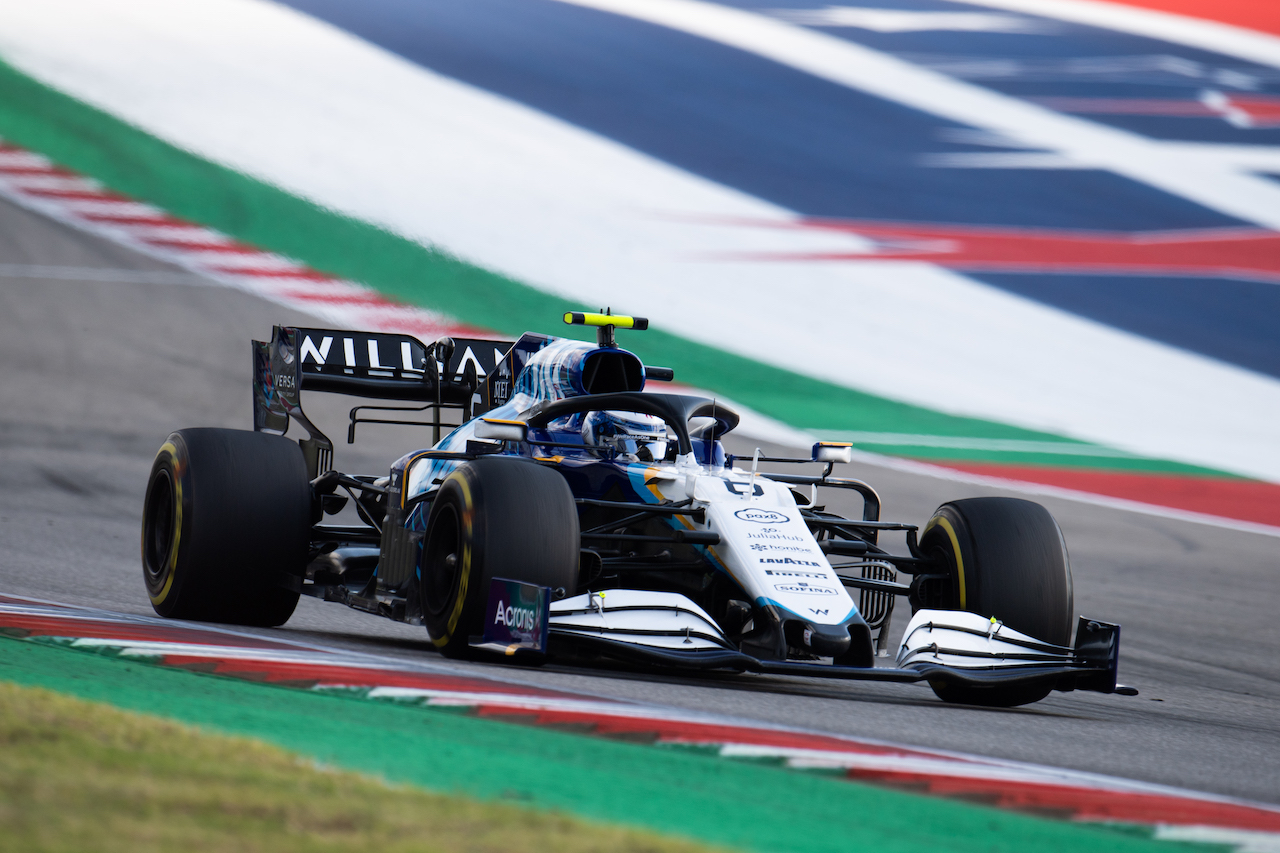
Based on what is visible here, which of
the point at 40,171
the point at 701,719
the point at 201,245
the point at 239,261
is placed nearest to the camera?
the point at 701,719

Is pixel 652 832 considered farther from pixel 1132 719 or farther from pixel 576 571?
pixel 1132 719

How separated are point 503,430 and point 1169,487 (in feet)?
41.0

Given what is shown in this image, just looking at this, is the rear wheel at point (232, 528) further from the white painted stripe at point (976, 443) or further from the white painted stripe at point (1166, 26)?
the white painted stripe at point (1166, 26)

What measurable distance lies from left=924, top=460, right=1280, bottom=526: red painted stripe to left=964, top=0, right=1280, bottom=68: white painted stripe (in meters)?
19.5

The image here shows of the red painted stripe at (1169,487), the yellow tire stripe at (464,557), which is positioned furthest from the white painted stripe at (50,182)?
the yellow tire stripe at (464,557)

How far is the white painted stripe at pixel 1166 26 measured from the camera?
36.5 metres

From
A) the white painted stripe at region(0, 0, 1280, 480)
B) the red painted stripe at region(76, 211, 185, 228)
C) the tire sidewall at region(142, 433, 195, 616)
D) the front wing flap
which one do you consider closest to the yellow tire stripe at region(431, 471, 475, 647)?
the front wing flap

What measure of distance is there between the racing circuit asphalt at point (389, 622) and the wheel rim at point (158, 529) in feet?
0.80


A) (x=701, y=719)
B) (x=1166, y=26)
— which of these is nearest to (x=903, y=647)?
(x=701, y=719)

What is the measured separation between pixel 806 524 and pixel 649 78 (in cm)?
2557

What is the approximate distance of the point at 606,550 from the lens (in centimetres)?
782

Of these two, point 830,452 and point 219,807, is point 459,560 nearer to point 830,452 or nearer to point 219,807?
point 830,452

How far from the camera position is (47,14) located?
99.4ft

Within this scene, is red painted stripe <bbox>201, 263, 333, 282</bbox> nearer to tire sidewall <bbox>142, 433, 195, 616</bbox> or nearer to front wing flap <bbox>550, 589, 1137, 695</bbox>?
tire sidewall <bbox>142, 433, 195, 616</bbox>
